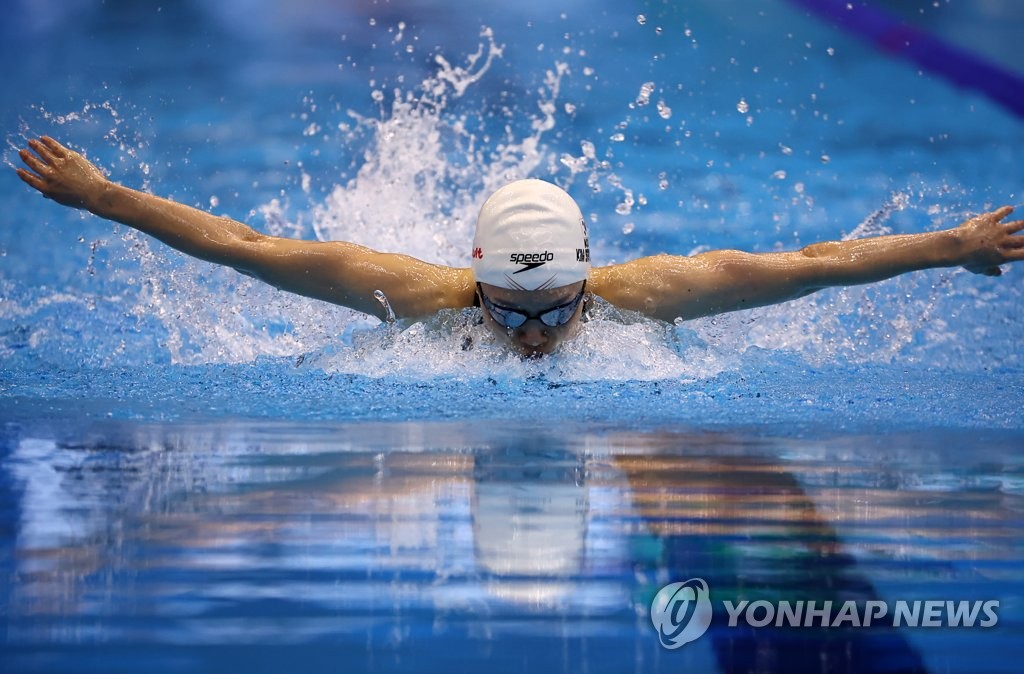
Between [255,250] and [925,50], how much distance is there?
5.07 metres

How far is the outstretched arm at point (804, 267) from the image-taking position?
308 cm

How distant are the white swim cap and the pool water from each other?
207 mm

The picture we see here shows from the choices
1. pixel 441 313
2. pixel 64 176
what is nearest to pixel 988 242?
pixel 441 313

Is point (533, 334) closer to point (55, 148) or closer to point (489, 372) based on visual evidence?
point (489, 372)

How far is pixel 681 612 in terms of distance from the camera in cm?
124

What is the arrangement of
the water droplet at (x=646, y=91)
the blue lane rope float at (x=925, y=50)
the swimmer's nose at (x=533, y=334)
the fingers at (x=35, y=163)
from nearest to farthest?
1. the fingers at (x=35, y=163)
2. the swimmer's nose at (x=533, y=334)
3. the blue lane rope float at (x=925, y=50)
4. the water droplet at (x=646, y=91)

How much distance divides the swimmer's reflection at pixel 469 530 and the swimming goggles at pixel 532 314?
3.44 ft

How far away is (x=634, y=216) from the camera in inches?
242

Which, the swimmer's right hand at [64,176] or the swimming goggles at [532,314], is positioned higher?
the swimmer's right hand at [64,176]

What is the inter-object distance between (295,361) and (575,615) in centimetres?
220

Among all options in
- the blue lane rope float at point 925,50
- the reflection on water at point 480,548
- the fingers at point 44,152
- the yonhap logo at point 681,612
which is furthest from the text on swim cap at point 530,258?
the blue lane rope float at point 925,50

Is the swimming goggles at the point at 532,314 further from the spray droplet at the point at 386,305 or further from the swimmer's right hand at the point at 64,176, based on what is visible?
the swimmer's right hand at the point at 64,176

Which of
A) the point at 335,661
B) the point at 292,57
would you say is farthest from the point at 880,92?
the point at 335,661

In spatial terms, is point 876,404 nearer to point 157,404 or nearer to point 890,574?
point 890,574
